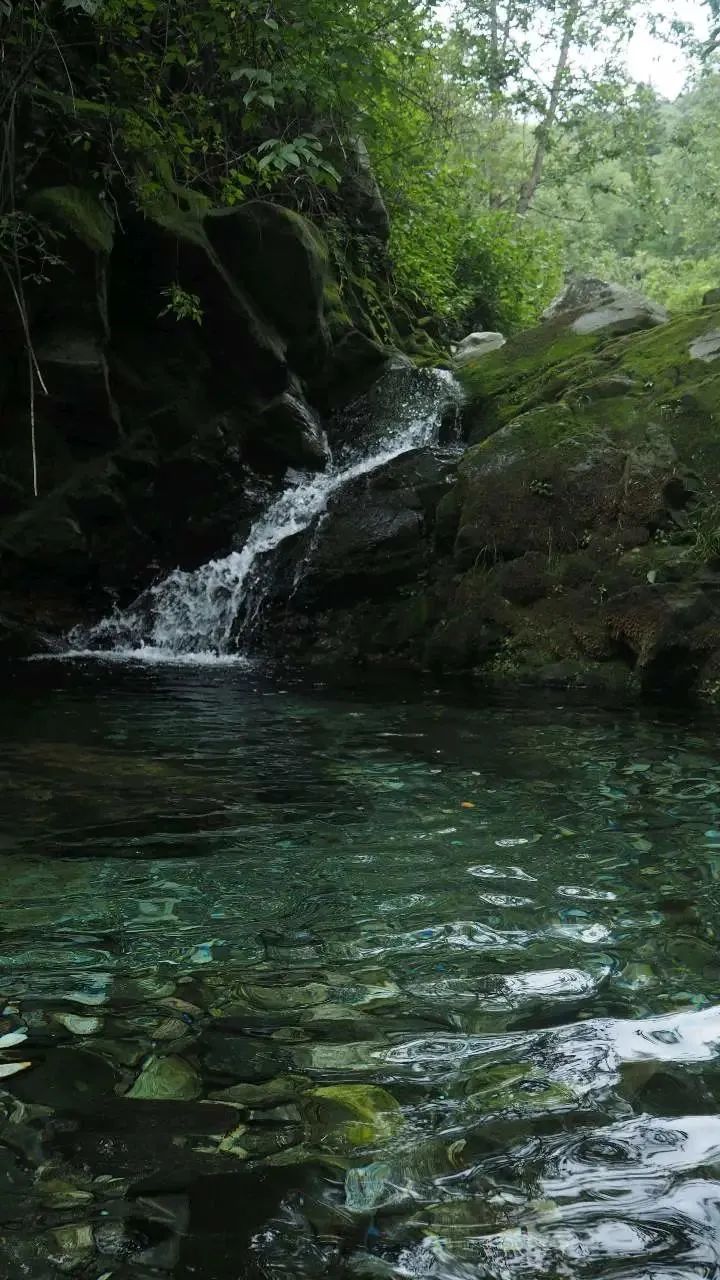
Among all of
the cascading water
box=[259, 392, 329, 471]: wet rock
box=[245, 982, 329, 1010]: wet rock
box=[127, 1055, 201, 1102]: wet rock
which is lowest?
box=[245, 982, 329, 1010]: wet rock

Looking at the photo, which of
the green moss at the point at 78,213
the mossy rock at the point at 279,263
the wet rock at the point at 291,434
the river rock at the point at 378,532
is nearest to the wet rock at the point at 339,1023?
the river rock at the point at 378,532

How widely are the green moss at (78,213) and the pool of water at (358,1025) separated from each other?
A: 18.3 ft

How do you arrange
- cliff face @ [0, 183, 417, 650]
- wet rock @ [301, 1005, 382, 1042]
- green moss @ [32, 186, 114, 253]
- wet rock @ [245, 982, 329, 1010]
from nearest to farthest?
wet rock @ [301, 1005, 382, 1042] → wet rock @ [245, 982, 329, 1010] → green moss @ [32, 186, 114, 253] → cliff face @ [0, 183, 417, 650]

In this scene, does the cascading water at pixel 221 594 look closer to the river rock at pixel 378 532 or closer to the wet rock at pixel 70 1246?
the river rock at pixel 378 532

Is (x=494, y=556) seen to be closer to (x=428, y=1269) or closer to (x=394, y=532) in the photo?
(x=394, y=532)

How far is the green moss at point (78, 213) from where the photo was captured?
7.86m

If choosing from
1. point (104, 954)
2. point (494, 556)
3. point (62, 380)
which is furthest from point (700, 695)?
point (62, 380)

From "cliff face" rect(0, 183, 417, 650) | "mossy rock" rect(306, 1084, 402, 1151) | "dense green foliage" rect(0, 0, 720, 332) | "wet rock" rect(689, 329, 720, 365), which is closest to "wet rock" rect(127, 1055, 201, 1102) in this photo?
"mossy rock" rect(306, 1084, 402, 1151)

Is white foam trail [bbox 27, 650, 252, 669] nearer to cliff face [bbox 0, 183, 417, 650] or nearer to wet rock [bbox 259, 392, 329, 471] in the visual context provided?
cliff face [bbox 0, 183, 417, 650]

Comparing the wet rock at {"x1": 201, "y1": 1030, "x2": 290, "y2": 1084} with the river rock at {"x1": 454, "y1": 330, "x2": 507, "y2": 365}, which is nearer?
the wet rock at {"x1": 201, "y1": 1030, "x2": 290, "y2": 1084}

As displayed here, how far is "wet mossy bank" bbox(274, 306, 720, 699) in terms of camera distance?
7.08m

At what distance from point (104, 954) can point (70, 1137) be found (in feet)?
2.76

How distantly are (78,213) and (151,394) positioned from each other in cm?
227

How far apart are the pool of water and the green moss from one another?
5582 mm
